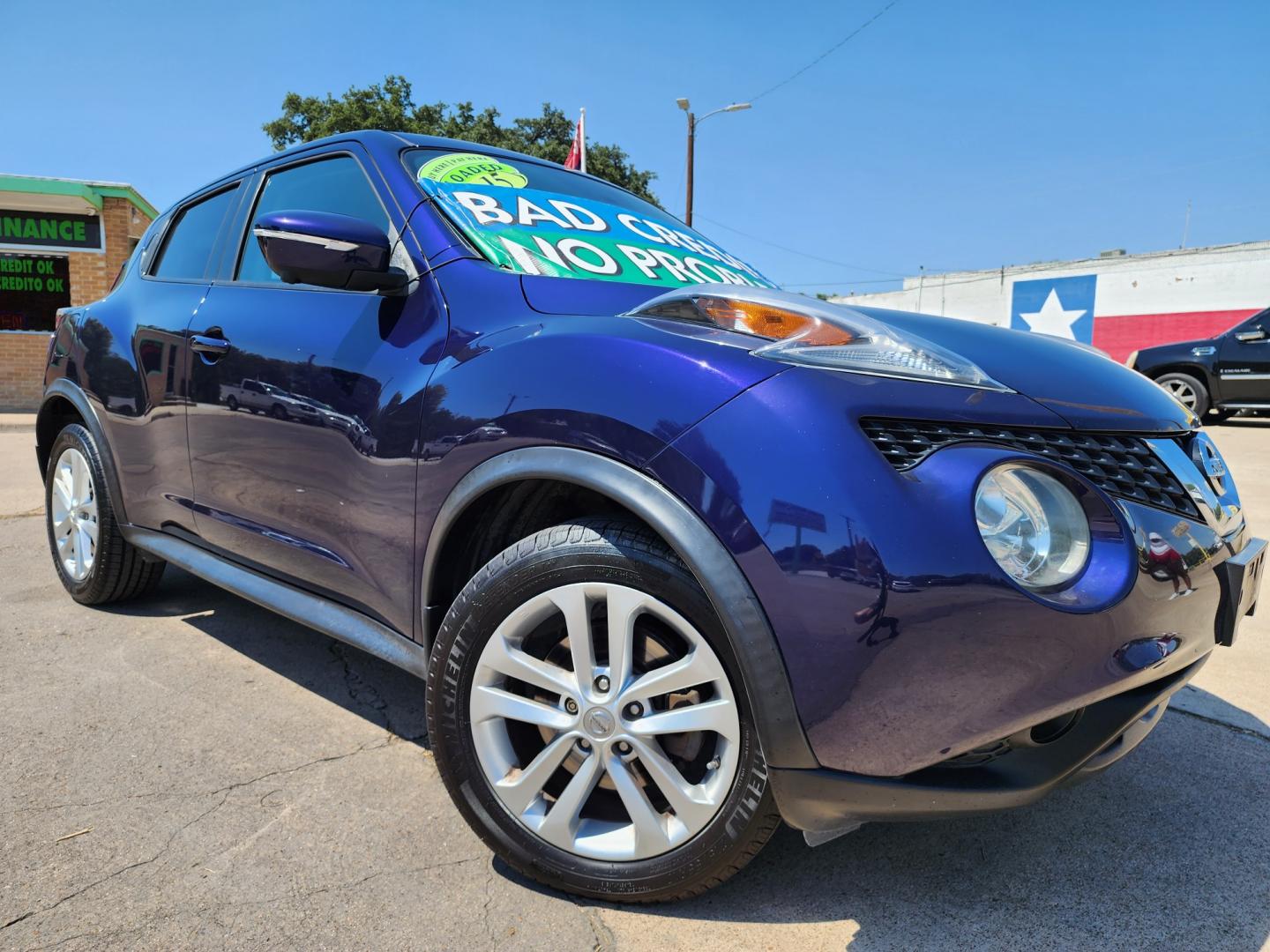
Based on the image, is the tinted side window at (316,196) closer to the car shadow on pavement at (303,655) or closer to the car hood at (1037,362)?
the car hood at (1037,362)

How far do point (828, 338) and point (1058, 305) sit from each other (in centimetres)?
3209

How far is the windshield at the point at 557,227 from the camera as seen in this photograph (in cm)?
216

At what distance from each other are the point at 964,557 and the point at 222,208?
2.82 meters

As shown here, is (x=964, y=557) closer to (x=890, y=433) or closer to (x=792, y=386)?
(x=890, y=433)

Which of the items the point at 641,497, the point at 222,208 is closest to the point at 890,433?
the point at 641,497

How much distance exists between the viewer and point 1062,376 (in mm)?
1623

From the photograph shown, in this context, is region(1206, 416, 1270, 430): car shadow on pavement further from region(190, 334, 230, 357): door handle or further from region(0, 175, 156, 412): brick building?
region(0, 175, 156, 412): brick building

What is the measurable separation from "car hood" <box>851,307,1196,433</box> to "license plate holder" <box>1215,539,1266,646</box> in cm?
28

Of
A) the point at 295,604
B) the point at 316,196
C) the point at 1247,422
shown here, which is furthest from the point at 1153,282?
the point at 295,604

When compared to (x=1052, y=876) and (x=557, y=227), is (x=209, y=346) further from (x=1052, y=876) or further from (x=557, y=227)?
(x=1052, y=876)

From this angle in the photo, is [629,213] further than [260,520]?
Yes

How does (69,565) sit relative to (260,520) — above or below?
below

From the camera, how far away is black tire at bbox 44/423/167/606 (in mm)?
3199

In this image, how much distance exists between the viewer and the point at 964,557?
1292 millimetres
